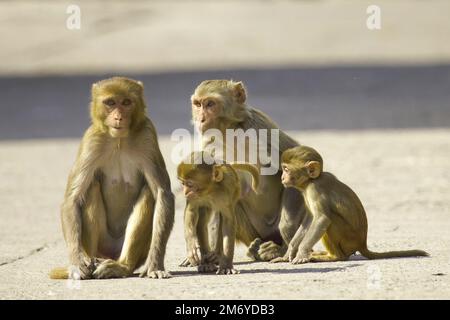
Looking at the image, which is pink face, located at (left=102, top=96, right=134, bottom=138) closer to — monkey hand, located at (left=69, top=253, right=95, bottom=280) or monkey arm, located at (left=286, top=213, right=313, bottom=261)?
monkey hand, located at (left=69, top=253, right=95, bottom=280)

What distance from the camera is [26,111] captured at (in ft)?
75.7

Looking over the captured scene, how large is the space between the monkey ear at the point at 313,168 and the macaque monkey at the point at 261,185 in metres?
0.48

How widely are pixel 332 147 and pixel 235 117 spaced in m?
7.30

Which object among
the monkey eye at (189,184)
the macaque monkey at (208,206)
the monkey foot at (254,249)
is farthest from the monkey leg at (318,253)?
the monkey eye at (189,184)

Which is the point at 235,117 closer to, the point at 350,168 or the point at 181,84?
the point at 350,168

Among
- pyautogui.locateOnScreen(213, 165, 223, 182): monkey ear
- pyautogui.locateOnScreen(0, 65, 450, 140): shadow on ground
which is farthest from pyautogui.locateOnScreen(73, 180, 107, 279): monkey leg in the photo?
pyautogui.locateOnScreen(0, 65, 450, 140): shadow on ground

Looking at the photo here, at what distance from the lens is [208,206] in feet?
32.0

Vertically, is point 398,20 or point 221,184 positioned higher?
point 398,20

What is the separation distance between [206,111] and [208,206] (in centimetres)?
83

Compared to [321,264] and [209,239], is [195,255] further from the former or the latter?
[321,264]

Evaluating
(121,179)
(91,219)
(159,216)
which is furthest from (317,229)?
(91,219)

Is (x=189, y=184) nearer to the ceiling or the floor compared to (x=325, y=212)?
nearer to the ceiling

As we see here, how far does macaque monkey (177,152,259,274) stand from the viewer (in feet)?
31.2
